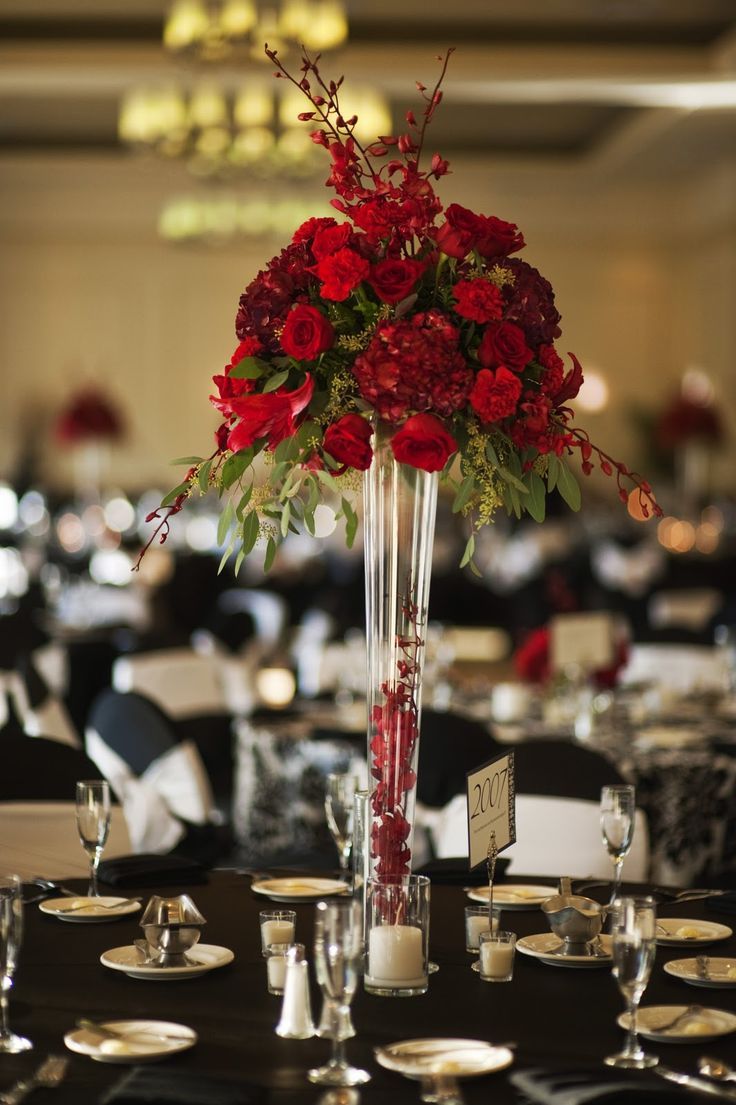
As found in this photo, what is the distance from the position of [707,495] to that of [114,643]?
964 centimetres

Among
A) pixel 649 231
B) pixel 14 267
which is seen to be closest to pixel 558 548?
pixel 649 231

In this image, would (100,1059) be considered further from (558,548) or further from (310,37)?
(558,548)

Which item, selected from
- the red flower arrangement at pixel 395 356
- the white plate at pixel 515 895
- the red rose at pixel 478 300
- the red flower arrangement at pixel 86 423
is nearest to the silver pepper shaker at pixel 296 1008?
the red flower arrangement at pixel 395 356

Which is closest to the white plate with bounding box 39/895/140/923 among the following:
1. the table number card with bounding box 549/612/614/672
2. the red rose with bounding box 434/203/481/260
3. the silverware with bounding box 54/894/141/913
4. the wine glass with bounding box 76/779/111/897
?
the silverware with bounding box 54/894/141/913

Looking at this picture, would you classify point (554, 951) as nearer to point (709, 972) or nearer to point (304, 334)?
point (709, 972)

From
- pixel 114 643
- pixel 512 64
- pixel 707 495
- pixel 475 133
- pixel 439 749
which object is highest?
pixel 475 133

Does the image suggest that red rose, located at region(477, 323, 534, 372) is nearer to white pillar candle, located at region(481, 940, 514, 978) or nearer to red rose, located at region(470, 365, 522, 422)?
red rose, located at region(470, 365, 522, 422)

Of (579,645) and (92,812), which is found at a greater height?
(579,645)

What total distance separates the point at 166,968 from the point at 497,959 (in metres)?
0.46

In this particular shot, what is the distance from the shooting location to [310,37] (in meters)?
8.20

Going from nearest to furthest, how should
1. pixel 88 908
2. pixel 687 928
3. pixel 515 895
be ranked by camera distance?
1. pixel 687 928
2. pixel 88 908
3. pixel 515 895

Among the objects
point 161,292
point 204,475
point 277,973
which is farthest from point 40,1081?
point 161,292

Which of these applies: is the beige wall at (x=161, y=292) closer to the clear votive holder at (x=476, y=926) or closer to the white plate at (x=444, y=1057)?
the clear votive holder at (x=476, y=926)

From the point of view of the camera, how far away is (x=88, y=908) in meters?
2.68
